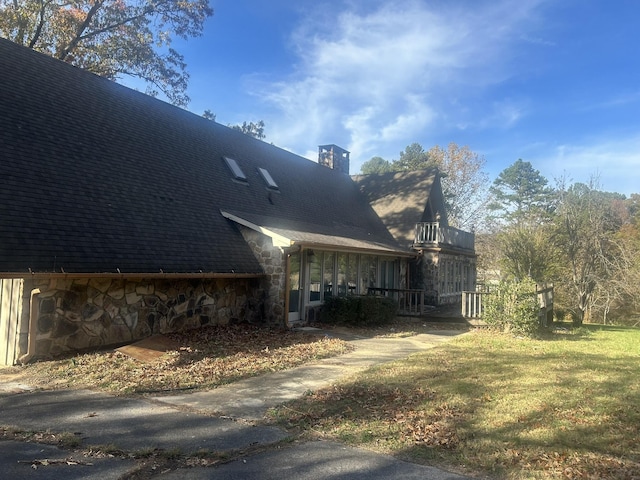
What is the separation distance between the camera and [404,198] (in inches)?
977

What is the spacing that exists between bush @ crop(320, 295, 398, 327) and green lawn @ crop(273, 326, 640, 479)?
16.7ft

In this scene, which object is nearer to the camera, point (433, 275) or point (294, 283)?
point (294, 283)

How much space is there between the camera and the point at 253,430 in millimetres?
5125

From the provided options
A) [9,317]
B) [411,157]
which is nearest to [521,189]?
[411,157]

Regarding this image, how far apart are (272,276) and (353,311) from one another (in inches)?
123

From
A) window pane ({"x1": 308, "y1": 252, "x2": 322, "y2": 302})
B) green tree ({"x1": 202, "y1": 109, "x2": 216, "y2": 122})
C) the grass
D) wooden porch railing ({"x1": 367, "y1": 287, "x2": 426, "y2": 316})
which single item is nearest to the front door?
window pane ({"x1": 308, "y1": 252, "x2": 322, "y2": 302})

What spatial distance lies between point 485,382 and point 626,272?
1506 centimetres

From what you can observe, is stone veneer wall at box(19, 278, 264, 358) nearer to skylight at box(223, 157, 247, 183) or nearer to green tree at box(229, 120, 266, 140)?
skylight at box(223, 157, 247, 183)

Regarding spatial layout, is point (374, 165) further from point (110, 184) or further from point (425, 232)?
point (110, 184)

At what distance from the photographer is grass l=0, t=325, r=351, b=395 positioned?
6.89 m

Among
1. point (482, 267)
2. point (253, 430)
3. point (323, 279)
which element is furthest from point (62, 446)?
point (482, 267)

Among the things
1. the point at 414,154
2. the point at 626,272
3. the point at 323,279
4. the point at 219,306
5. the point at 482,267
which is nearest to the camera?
the point at 219,306

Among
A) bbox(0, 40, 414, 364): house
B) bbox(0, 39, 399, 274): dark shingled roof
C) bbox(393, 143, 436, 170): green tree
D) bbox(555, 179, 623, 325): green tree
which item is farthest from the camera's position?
bbox(393, 143, 436, 170): green tree

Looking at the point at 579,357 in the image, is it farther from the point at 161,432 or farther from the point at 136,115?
the point at 136,115
